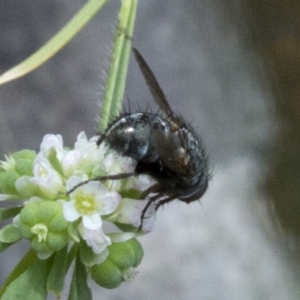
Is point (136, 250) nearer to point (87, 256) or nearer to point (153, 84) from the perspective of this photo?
point (87, 256)

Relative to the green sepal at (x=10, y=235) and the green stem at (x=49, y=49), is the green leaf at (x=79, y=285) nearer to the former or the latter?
the green sepal at (x=10, y=235)

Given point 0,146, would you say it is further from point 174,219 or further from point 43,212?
point 43,212

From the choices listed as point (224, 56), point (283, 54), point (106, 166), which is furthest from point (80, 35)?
point (106, 166)

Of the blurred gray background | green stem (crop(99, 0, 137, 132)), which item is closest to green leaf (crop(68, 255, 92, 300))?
green stem (crop(99, 0, 137, 132))

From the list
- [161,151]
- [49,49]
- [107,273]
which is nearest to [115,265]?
[107,273]

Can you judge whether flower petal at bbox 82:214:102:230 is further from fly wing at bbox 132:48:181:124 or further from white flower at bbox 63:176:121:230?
fly wing at bbox 132:48:181:124
